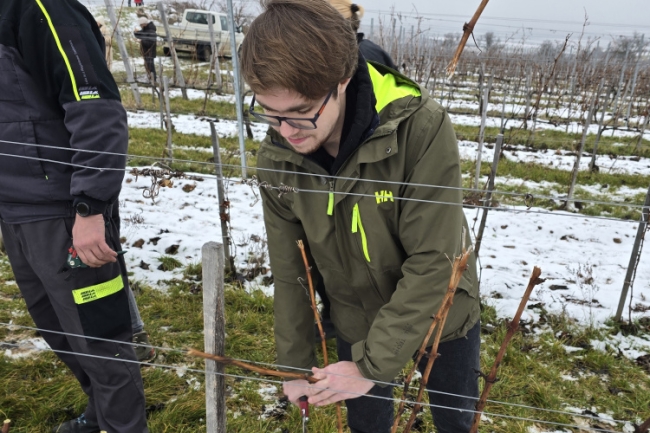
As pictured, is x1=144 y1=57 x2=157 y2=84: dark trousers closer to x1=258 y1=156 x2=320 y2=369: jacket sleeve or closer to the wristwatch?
the wristwatch

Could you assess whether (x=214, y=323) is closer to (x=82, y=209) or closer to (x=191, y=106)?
(x=82, y=209)

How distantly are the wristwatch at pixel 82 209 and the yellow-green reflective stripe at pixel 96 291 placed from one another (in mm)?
283

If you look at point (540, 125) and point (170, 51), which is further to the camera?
point (170, 51)

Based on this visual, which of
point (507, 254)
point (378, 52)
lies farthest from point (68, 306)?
point (507, 254)

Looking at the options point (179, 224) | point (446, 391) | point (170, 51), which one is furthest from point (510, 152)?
point (170, 51)

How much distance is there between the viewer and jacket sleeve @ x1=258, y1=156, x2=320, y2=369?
1.34 meters

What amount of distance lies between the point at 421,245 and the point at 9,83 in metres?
1.48

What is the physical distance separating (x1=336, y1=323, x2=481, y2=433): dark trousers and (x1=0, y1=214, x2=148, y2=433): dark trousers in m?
0.88

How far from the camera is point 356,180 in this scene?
1.13m

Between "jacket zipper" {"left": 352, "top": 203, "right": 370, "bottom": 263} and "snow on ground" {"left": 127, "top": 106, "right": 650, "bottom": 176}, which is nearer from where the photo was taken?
"jacket zipper" {"left": 352, "top": 203, "right": 370, "bottom": 263}

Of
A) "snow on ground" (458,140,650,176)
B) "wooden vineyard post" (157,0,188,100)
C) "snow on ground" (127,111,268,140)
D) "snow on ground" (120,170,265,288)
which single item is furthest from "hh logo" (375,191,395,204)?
"wooden vineyard post" (157,0,188,100)

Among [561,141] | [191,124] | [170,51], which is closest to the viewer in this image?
[561,141]

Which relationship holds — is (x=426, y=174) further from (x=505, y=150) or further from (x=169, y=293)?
(x=505, y=150)

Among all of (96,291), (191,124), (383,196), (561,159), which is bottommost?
(561,159)
